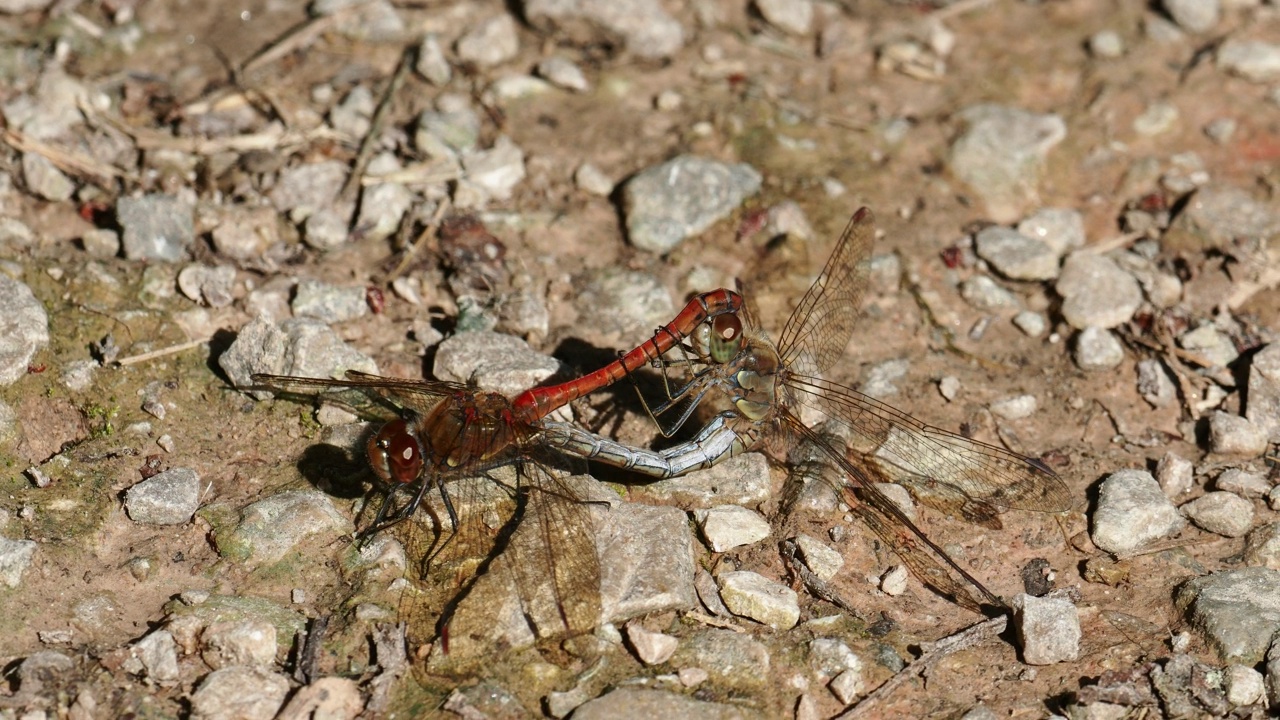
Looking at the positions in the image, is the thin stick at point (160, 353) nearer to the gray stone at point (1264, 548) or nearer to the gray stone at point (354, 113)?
the gray stone at point (354, 113)

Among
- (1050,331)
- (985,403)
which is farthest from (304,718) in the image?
(1050,331)

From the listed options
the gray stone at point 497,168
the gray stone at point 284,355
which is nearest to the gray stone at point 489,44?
the gray stone at point 497,168

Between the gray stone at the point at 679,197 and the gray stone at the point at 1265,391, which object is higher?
the gray stone at the point at 679,197

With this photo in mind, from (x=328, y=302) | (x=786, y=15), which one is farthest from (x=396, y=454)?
(x=786, y=15)

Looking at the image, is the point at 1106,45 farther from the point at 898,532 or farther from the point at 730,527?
the point at 730,527

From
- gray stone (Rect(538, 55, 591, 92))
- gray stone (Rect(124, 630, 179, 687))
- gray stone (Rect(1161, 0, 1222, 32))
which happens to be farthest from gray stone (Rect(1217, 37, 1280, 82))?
gray stone (Rect(124, 630, 179, 687))
